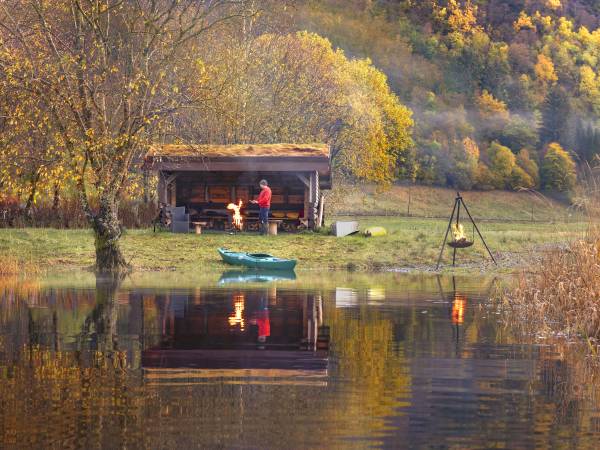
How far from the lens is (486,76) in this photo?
470 feet

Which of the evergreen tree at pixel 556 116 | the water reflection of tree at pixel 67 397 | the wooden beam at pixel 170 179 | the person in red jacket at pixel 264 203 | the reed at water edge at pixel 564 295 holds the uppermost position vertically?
the evergreen tree at pixel 556 116

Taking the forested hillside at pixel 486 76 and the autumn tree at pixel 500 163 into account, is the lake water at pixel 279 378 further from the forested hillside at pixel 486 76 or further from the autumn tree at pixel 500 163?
the autumn tree at pixel 500 163

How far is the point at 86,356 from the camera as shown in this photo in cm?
1443

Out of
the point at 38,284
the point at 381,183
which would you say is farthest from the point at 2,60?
the point at 381,183

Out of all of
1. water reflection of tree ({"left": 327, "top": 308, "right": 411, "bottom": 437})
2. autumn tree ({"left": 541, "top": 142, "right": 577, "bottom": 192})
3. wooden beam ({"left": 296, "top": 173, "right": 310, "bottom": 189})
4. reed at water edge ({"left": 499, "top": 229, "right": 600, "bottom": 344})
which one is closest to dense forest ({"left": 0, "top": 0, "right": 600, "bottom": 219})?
autumn tree ({"left": 541, "top": 142, "right": 577, "bottom": 192})

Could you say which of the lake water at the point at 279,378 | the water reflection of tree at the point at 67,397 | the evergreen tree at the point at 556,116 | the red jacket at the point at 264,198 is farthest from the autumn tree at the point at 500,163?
the water reflection of tree at the point at 67,397

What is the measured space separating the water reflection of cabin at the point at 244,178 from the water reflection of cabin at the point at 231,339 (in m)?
20.7

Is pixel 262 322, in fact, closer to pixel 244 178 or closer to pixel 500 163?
pixel 244 178

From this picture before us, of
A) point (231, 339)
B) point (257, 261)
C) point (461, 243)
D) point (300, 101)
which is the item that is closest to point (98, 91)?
point (257, 261)

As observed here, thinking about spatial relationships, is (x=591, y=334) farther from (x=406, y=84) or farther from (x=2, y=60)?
(x=406, y=84)

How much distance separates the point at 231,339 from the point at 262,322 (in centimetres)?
238

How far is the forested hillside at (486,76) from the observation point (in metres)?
122

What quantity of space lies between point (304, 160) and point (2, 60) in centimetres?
1763

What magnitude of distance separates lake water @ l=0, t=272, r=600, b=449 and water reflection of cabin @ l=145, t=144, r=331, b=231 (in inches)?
909
